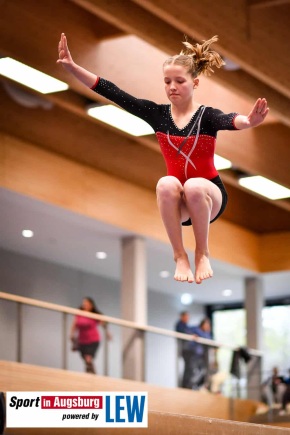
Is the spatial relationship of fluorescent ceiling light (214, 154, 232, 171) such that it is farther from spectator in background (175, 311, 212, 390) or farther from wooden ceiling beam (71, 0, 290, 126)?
spectator in background (175, 311, 212, 390)

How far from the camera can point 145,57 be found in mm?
14250

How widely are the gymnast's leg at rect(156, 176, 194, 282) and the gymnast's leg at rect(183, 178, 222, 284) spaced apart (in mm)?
53

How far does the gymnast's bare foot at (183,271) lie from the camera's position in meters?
6.48

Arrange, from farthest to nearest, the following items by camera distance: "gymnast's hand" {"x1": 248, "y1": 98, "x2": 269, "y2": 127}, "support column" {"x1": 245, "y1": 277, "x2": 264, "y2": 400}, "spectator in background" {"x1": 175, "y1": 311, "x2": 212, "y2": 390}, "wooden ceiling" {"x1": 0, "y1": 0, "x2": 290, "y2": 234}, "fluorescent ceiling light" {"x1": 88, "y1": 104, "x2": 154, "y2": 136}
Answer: "support column" {"x1": 245, "y1": 277, "x2": 264, "y2": 400} < "spectator in background" {"x1": 175, "y1": 311, "x2": 212, "y2": 390} < "fluorescent ceiling light" {"x1": 88, "y1": 104, "x2": 154, "y2": 136} < "wooden ceiling" {"x1": 0, "y1": 0, "x2": 290, "y2": 234} < "gymnast's hand" {"x1": 248, "y1": 98, "x2": 269, "y2": 127}

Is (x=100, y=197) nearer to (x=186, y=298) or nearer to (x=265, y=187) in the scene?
(x=265, y=187)

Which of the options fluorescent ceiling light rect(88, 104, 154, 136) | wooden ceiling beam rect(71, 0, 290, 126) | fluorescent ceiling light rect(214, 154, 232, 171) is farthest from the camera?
fluorescent ceiling light rect(214, 154, 232, 171)

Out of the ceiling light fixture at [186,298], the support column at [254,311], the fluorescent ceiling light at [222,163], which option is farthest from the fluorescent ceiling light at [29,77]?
the ceiling light fixture at [186,298]

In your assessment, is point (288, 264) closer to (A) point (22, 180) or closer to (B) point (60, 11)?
(A) point (22, 180)

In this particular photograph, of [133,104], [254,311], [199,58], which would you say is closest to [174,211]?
[133,104]

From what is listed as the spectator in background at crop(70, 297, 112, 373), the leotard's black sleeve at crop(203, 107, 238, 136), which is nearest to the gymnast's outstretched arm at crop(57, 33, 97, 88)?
the leotard's black sleeve at crop(203, 107, 238, 136)

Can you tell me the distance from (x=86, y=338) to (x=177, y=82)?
36.1 feet

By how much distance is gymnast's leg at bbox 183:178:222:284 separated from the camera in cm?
631

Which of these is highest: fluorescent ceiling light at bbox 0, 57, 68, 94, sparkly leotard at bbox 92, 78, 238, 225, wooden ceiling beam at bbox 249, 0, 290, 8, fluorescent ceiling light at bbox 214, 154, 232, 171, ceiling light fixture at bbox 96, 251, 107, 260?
wooden ceiling beam at bbox 249, 0, 290, 8

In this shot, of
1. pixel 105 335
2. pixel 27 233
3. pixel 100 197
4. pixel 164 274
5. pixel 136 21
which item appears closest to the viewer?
pixel 136 21
